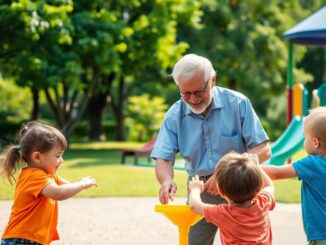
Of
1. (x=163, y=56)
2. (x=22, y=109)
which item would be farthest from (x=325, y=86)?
(x=22, y=109)

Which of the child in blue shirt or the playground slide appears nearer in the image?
the child in blue shirt

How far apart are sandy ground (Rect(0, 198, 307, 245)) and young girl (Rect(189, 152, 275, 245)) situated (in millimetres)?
3113

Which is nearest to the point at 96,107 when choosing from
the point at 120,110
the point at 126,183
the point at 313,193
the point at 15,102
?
the point at 120,110

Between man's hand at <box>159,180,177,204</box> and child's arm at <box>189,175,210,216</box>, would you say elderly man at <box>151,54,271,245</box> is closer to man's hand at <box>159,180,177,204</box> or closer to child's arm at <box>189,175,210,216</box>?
man's hand at <box>159,180,177,204</box>

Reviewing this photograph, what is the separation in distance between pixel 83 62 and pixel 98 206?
13129mm

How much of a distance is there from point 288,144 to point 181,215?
10707 mm

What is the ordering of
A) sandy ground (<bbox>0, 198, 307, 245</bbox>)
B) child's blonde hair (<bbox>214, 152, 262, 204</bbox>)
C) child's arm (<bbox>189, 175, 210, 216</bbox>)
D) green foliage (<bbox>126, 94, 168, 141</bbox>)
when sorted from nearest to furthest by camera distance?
child's blonde hair (<bbox>214, 152, 262, 204</bbox>) → child's arm (<bbox>189, 175, 210, 216</bbox>) → sandy ground (<bbox>0, 198, 307, 245</bbox>) → green foliage (<bbox>126, 94, 168, 141</bbox>)

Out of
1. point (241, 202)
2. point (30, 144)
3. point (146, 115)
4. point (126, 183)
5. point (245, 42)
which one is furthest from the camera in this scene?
point (146, 115)

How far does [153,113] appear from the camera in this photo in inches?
A: 1609

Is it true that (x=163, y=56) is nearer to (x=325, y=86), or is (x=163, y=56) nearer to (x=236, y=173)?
(x=325, y=86)

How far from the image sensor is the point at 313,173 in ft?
12.3

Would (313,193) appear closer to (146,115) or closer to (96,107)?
(96,107)

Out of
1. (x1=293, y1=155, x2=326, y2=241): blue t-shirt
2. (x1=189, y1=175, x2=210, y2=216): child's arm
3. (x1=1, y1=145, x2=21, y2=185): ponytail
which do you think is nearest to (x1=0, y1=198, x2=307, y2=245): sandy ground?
(x1=1, y1=145, x2=21, y2=185): ponytail

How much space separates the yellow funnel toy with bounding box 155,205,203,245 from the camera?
3516 mm
